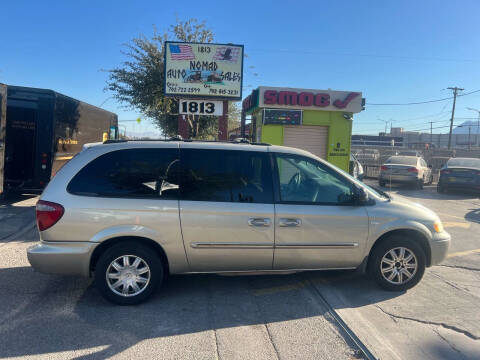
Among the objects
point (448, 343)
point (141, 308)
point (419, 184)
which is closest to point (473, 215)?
point (419, 184)

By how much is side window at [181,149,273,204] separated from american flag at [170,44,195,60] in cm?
649

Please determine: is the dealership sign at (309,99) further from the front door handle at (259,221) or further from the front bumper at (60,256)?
the front bumper at (60,256)

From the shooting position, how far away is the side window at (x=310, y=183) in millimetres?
4320

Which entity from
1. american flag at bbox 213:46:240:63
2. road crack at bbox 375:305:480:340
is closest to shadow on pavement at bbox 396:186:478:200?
american flag at bbox 213:46:240:63

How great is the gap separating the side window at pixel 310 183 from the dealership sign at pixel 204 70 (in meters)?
6.05

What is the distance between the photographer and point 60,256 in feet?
12.8

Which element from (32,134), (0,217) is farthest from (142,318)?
(32,134)

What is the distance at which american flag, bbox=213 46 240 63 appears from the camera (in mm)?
9953

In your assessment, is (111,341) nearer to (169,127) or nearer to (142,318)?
(142,318)

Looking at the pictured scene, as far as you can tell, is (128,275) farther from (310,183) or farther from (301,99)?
(301,99)

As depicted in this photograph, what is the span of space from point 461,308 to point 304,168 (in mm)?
2340

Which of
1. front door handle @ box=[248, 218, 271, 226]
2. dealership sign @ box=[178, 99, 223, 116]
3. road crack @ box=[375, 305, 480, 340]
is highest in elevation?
dealership sign @ box=[178, 99, 223, 116]

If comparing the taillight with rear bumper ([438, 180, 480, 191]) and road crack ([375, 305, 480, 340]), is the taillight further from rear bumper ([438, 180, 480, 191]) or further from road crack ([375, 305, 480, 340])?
rear bumper ([438, 180, 480, 191])

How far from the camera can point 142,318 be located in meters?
3.79
